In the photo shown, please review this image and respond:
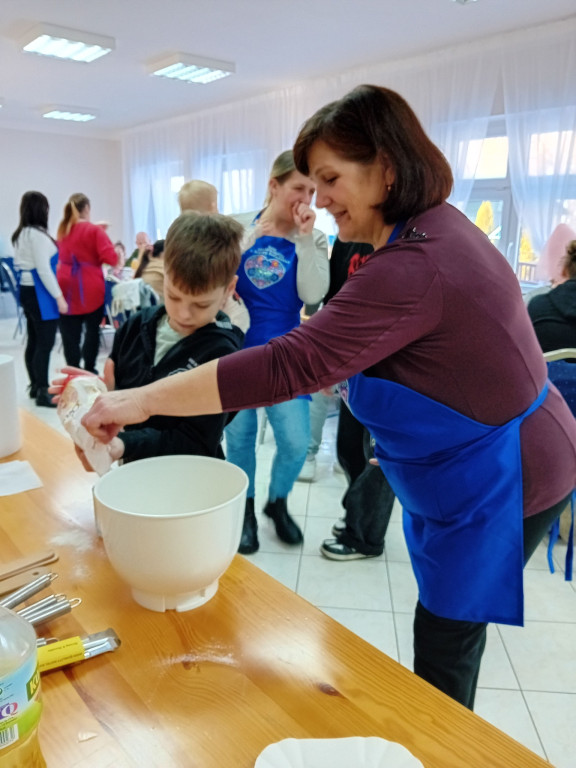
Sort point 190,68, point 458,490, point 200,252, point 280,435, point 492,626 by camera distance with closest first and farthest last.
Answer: point 458,490 < point 200,252 < point 492,626 < point 280,435 < point 190,68

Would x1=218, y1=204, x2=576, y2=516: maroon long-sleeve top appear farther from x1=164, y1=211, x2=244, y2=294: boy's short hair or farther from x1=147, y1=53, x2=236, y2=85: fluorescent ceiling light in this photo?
x1=147, y1=53, x2=236, y2=85: fluorescent ceiling light

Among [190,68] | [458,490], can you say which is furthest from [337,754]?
[190,68]

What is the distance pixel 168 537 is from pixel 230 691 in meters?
0.18

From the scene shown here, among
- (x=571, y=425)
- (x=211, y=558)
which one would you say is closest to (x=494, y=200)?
(x=571, y=425)

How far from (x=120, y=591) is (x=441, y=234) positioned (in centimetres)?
67

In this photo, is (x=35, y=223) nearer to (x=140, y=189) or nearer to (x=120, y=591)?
(x=120, y=591)

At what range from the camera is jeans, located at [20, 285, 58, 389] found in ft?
13.1

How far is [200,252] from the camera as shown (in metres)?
1.08

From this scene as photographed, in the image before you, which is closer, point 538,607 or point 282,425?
point 538,607

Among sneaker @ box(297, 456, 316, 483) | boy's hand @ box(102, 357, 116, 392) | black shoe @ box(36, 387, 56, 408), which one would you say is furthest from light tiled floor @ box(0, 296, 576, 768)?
black shoe @ box(36, 387, 56, 408)

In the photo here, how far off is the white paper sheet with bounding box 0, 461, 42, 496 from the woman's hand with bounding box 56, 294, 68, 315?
298cm

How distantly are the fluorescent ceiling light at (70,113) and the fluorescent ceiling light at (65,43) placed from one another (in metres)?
2.36

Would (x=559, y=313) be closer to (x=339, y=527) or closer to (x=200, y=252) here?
→ (x=339, y=527)

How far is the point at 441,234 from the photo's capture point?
0.84 metres
